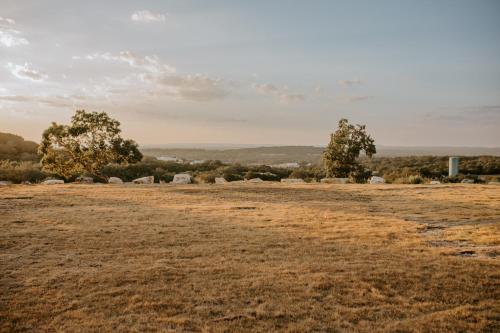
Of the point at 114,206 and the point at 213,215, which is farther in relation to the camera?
the point at 114,206

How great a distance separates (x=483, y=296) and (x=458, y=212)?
25.3 feet

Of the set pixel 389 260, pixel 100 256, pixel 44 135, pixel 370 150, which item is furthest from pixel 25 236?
pixel 370 150

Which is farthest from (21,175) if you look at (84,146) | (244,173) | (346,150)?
(346,150)

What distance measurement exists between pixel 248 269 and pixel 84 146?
22219 mm

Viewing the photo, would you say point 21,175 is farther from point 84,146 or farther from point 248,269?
point 248,269

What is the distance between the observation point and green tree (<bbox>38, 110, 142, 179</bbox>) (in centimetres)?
2541

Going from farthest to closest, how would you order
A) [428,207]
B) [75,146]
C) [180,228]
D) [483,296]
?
1. [75,146]
2. [428,207]
3. [180,228]
4. [483,296]

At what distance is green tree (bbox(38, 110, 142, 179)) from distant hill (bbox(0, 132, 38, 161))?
141 feet

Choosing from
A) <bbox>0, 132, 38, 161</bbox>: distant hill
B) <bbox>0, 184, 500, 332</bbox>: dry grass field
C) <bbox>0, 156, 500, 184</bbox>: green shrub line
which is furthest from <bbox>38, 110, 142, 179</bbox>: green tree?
<bbox>0, 132, 38, 161</bbox>: distant hill

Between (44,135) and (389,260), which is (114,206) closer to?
(389,260)

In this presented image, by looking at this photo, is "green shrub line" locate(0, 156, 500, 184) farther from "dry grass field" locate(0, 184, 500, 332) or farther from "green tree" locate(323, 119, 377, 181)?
"dry grass field" locate(0, 184, 500, 332)

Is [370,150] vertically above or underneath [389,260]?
above

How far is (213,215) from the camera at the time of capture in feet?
40.7

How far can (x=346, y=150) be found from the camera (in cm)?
2870
